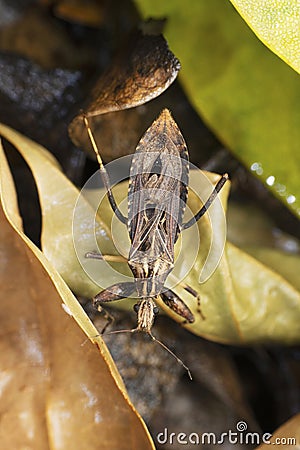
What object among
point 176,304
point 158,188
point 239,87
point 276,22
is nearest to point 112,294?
point 176,304

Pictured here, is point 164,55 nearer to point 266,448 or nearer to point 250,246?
point 250,246

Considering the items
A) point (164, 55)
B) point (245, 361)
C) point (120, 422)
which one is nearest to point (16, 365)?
point (120, 422)

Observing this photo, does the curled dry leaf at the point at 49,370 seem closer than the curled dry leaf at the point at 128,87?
Yes

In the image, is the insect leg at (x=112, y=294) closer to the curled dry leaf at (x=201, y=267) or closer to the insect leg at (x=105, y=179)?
the curled dry leaf at (x=201, y=267)
